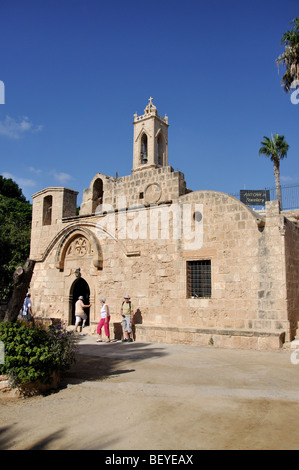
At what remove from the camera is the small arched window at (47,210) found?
16.0 meters

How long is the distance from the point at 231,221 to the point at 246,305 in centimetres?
237

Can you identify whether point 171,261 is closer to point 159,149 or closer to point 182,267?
point 182,267

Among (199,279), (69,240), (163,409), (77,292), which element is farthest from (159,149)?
(163,409)

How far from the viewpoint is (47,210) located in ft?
52.9

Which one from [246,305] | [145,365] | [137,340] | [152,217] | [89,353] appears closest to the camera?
[145,365]

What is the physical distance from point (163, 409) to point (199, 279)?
22.0 ft

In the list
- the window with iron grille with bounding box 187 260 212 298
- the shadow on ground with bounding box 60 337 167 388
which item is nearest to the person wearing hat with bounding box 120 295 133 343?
the shadow on ground with bounding box 60 337 167 388

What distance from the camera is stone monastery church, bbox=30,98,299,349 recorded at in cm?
959

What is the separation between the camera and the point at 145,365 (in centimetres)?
729

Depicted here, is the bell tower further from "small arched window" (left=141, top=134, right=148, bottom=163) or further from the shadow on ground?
the shadow on ground

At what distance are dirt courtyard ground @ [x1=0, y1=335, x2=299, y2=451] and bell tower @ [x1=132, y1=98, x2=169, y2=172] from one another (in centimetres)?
1075

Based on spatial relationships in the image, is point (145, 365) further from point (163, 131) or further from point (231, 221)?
point (163, 131)
